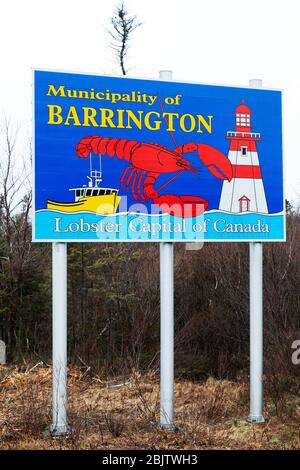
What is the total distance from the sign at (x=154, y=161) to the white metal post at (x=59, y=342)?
285 millimetres

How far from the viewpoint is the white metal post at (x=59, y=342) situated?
6527 millimetres

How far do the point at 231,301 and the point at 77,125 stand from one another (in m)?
7.65

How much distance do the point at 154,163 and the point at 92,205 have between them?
84 centimetres

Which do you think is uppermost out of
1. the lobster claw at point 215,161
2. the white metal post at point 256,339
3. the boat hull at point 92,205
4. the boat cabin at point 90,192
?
the lobster claw at point 215,161

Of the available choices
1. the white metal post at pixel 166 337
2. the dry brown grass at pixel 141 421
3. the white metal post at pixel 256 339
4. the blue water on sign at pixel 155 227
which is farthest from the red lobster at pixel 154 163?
the dry brown grass at pixel 141 421

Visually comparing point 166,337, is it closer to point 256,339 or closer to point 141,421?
point 141,421

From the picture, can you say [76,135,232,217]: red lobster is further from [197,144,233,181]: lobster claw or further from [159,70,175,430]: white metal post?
[159,70,175,430]: white metal post

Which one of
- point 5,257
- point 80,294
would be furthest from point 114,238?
point 5,257

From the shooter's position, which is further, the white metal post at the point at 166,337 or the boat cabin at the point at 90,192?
the white metal post at the point at 166,337

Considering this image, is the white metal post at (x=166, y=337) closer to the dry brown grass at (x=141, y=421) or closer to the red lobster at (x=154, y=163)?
the dry brown grass at (x=141, y=421)

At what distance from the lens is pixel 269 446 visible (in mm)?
6297

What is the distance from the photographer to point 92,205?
657cm

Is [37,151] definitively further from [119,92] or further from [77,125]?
[119,92]

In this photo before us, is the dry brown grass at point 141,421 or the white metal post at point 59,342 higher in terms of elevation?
the white metal post at point 59,342
